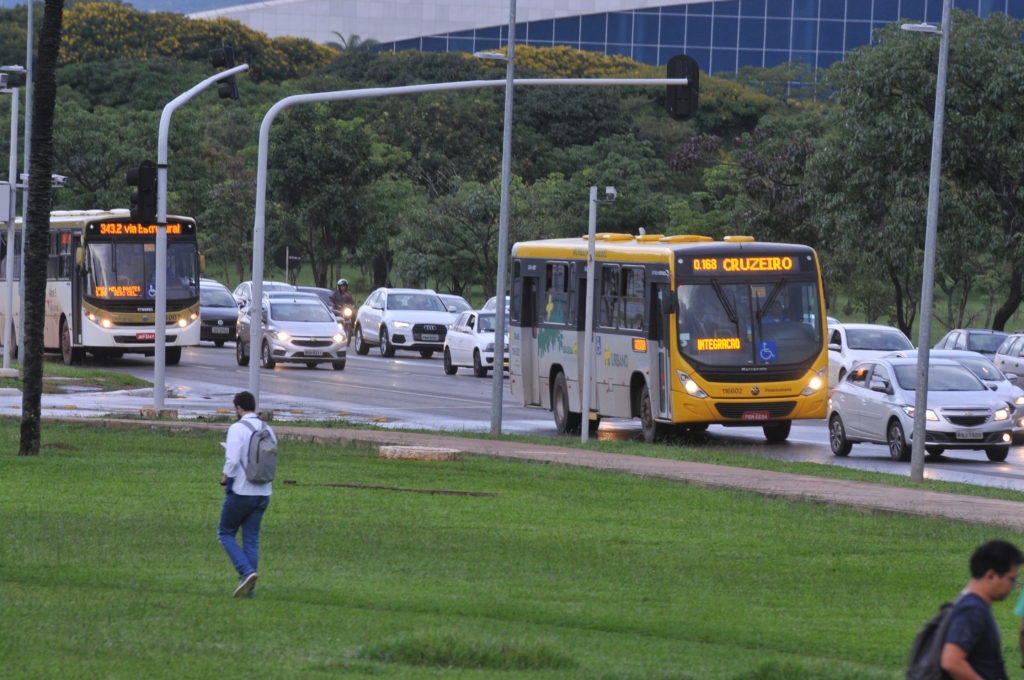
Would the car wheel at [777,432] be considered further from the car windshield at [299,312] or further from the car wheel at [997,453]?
the car windshield at [299,312]

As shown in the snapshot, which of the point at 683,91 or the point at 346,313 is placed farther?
the point at 346,313

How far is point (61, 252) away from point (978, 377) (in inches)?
963

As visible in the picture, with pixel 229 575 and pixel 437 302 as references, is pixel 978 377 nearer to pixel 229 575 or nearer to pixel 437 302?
pixel 229 575

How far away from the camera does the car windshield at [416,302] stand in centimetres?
5103

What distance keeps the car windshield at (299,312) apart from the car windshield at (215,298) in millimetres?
8375

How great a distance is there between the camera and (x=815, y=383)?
27438 mm

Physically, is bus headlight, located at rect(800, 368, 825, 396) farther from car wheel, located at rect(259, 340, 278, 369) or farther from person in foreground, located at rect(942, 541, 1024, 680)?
person in foreground, located at rect(942, 541, 1024, 680)

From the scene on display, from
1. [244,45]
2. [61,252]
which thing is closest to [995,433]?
[61,252]

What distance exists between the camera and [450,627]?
11570mm

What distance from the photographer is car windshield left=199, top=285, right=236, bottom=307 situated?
172 ft

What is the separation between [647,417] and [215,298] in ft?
87.9

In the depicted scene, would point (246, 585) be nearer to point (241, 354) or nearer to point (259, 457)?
point (259, 457)

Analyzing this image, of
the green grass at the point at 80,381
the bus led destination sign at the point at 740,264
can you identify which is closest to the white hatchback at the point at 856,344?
the bus led destination sign at the point at 740,264

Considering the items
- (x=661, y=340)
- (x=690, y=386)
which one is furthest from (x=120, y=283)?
(x=690, y=386)
